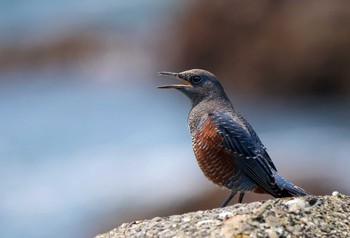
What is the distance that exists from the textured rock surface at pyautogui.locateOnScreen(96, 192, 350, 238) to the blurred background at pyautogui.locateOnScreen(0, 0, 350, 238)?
7264 millimetres

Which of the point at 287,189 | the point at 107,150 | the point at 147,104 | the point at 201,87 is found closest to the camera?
the point at 287,189

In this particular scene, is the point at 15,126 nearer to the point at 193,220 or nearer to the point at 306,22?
the point at 306,22

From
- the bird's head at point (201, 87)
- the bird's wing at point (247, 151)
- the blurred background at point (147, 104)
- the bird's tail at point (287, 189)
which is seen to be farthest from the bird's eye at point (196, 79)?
the blurred background at point (147, 104)

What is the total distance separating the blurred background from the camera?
2097 centimetres

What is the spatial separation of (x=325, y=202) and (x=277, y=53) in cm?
2151

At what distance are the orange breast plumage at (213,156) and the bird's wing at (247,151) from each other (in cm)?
6

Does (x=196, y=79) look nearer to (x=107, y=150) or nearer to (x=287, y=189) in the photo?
(x=287, y=189)

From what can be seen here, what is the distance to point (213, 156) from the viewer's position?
35.8ft

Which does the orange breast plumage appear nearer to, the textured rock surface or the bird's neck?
the bird's neck

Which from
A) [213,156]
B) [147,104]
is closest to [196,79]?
[213,156]

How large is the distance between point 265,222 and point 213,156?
92.0 inches

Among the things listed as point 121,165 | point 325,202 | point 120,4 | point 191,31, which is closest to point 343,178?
point 121,165

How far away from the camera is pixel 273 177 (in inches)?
424

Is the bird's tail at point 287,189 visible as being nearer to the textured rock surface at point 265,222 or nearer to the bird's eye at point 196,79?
the textured rock surface at point 265,222
